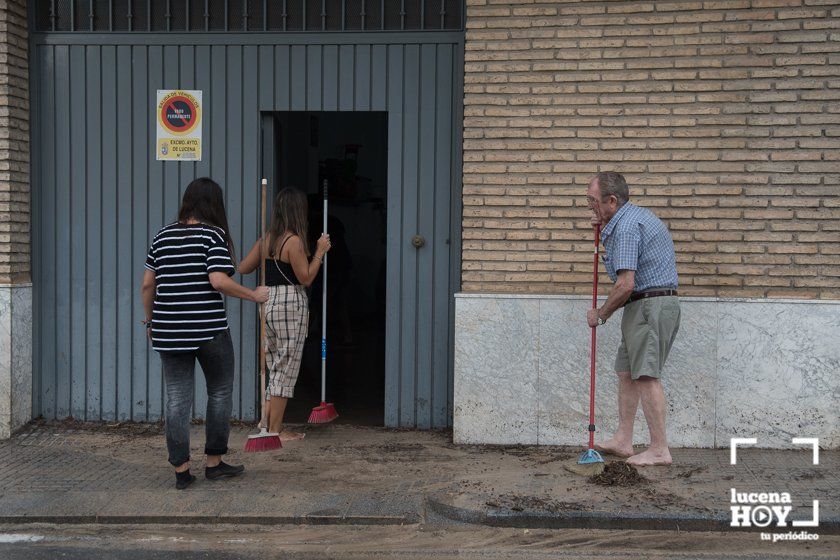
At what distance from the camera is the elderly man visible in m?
6.25

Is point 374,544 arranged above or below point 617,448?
below

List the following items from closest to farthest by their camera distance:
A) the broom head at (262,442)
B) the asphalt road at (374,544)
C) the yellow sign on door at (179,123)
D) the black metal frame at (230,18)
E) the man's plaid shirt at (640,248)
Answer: the asphalt road at (374,544) < the man's plaid shirt at (640,248) < the broom head at (262,442) < the black metal frame at (230,18) < the yellow sign on door at (179,123)

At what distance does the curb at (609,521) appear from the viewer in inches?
217

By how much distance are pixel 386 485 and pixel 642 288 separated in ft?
6.76

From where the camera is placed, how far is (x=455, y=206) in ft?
24.9

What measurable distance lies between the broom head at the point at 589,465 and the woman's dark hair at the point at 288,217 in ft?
7.90

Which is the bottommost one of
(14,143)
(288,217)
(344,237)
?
(344,237)

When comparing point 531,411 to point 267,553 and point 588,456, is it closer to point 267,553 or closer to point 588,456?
point 588,456

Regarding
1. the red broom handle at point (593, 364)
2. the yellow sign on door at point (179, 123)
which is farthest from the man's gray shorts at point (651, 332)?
the yellow sign on door at point (179, 123)

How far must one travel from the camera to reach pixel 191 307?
19.6 ft

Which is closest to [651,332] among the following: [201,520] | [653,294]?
[653,294]

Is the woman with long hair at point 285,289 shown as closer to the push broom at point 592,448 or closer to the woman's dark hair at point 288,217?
the woman's dark hair at point 288,217

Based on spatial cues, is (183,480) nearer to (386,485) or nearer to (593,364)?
(386,485)

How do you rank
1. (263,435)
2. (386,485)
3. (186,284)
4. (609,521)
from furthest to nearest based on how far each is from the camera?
(263,435) < (386,485) < (186,284) < (609,521)
